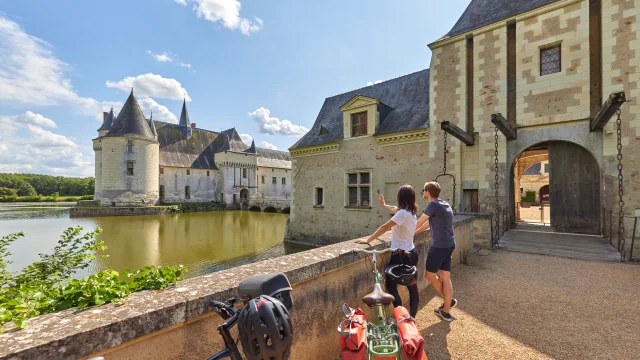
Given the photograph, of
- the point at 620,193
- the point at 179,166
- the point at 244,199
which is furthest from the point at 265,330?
the point at 179,166

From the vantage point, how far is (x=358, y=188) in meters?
12.9

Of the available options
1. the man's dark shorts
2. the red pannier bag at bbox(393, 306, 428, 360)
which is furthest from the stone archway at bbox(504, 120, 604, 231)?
the red pannier bag at bbox(393, 306, 428, 360)

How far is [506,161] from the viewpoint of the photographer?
27.6 ft

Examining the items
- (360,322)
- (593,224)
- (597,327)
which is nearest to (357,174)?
(593,224)

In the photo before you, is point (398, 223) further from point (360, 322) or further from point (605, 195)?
point (605, 195)

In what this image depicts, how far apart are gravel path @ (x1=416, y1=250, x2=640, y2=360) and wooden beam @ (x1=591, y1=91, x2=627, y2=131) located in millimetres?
3271

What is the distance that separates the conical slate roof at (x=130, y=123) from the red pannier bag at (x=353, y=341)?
39.2m

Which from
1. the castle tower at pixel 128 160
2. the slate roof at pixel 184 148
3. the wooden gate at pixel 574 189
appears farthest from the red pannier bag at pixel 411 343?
the slate roof at pixel 184 148

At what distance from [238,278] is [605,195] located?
949 centimetres

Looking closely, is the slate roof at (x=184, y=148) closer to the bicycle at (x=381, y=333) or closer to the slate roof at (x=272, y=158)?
the slate roof at (x=272, y=158)

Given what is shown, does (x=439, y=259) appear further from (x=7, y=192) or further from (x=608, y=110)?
(x=7, y=192)

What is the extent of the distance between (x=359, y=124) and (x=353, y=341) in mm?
12302

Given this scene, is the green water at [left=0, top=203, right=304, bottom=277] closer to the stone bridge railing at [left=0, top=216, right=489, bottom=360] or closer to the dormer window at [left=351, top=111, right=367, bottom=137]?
the dormer window at [left=351, top=111, right=367, bottom=137]

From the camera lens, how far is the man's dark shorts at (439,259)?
10.9 ft
